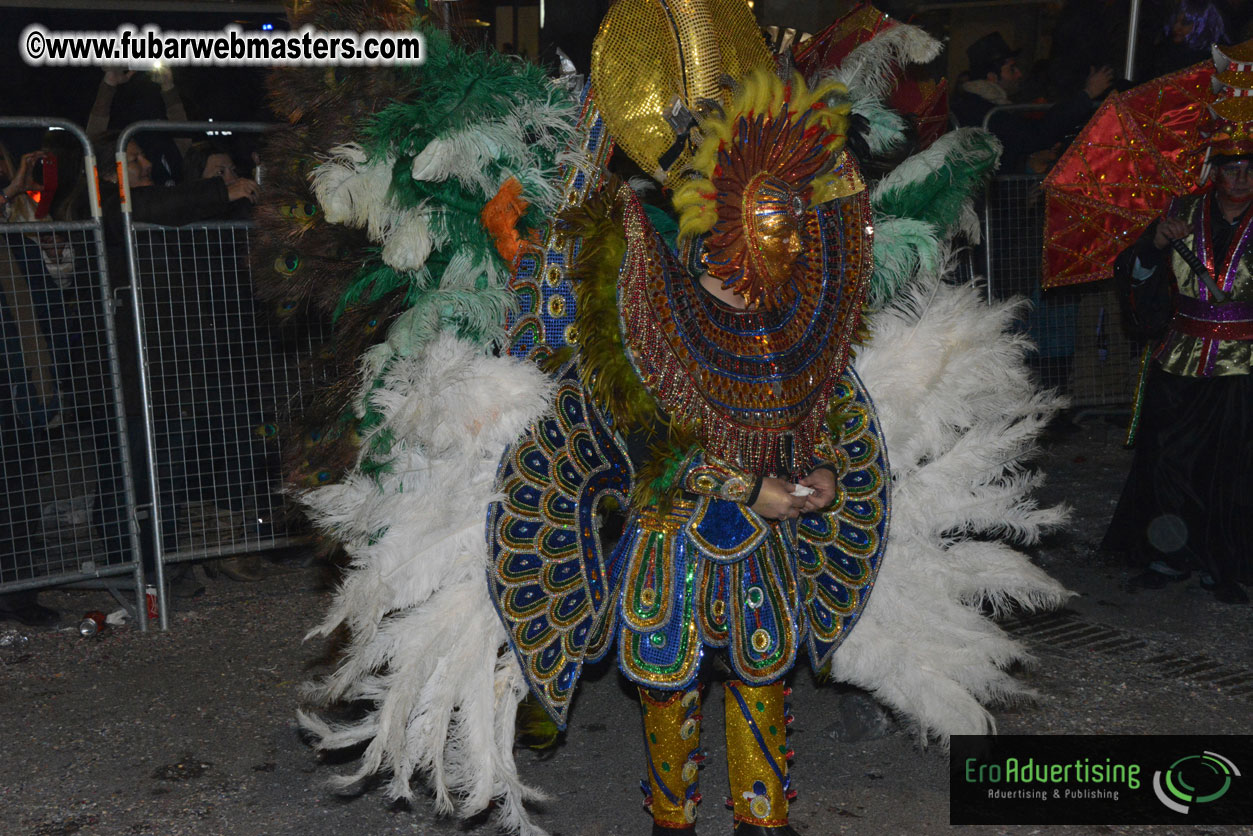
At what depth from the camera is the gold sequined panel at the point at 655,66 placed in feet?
9.52

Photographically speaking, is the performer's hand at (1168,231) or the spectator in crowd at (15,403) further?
the performer's hand at (1168,231)

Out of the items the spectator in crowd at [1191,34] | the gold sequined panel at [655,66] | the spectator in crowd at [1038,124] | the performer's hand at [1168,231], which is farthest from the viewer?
the spectator in crowd at [1038,124]

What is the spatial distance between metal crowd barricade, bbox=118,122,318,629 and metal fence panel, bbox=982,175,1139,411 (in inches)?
166

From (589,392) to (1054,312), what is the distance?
5.67 meters

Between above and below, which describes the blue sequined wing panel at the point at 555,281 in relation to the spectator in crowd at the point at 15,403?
above

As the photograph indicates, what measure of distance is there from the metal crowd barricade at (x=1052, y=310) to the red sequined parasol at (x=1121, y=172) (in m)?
1.18

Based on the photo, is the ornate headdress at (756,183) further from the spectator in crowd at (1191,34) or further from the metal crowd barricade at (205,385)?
the spectator in crowd at (1191,34)

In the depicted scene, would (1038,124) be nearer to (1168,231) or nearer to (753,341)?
(1168,231)

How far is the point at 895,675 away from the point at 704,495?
1090 mm

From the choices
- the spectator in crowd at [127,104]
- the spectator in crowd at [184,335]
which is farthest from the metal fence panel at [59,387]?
the spectator in crowd at [127,104]

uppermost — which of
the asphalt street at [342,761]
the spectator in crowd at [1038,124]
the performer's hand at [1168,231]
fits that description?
the spectator in crowd at [1038,124]

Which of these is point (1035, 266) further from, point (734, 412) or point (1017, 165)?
point (734, 412)

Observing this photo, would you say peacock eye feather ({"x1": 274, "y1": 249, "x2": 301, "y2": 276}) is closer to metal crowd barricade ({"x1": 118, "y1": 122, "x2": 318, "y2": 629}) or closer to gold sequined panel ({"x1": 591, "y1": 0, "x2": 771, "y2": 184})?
gold sequined panel ({"x1": 591, "y1": 0, "x2": 771, "y2": 184})

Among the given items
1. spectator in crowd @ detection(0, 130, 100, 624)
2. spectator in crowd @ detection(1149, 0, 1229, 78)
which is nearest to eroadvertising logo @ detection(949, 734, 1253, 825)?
spectator in crowd @ detection(0, 130, 100, 624)
